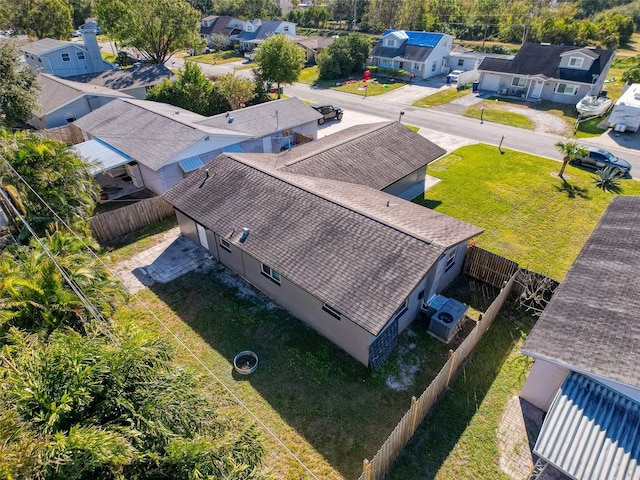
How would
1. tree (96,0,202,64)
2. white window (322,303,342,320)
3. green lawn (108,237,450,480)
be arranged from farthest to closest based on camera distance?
tree (96,0,202,64) < white window (322,303,342,320) < green lawn (108,237,450,480)

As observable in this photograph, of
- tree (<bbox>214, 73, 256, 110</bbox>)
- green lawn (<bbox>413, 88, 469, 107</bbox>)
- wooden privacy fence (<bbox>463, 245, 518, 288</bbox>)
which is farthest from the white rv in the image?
tree (<bbox>214, 73, 256, 110</bbox>)

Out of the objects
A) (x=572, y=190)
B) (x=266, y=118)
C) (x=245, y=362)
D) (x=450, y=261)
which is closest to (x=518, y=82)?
(x=572, y=190)

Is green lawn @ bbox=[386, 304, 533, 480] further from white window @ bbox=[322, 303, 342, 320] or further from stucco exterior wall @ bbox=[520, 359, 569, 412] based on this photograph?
white window @ bbox=[322, 303, 342, 320]

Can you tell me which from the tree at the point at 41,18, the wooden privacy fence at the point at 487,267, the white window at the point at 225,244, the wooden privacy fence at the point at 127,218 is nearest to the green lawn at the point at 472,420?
the wooden privacy fence at the point at 487,267

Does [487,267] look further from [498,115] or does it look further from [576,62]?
[576,62]

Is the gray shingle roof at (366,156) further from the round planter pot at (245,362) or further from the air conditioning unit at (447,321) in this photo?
the round planter pot at (245,362)

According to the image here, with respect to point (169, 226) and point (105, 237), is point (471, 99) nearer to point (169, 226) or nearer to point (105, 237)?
point (169, 226)
